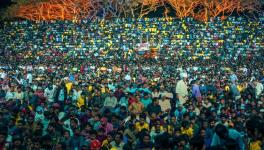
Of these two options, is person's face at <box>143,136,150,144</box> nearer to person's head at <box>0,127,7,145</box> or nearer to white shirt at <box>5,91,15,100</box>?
person's head at <box>0,127,7,145</box>

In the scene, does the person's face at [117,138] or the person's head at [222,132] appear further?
the person's face at [117,138]

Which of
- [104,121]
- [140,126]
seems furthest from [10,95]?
[140,126]

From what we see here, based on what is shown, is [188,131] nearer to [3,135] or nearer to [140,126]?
[140,126]

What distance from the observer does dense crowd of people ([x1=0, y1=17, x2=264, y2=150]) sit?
34.4 ft

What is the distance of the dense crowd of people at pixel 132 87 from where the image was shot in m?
10.5

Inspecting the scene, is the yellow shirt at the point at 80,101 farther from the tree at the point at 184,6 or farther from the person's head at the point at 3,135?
the tree at the point at 184,6

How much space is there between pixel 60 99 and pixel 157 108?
4033 mm

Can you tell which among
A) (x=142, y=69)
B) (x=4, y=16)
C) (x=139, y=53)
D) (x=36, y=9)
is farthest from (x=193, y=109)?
(x=36, y=9)

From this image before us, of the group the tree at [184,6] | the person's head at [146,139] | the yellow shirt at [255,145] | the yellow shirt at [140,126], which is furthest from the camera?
the tree at [184,6]

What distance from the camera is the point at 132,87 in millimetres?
18516

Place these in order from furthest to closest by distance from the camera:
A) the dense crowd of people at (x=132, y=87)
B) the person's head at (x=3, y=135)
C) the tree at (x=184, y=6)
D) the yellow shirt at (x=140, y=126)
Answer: the tree at (x=184, y=6) → the yellow shirt at (x=140, y=126) → the dense crowd of people at (x=132, y=87) → the person's head at (x=3, y=135)

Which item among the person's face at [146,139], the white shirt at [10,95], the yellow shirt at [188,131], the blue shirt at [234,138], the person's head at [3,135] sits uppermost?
the blue shirt at [234,138]

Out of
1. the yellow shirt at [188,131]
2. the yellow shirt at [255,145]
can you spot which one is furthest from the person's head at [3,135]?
the yellow shirt at [255,145]

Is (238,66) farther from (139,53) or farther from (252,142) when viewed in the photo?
(252,142)
